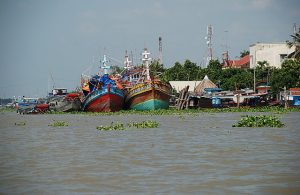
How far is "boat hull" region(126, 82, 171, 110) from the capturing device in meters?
49.6

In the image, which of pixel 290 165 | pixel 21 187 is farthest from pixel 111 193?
pixel 290 165

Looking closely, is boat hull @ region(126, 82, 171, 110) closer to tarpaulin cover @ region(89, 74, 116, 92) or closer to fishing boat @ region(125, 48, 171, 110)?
fishing boat @ region(125, 48, 171, 110)

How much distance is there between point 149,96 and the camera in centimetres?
4988

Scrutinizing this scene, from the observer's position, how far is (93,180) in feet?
32.7

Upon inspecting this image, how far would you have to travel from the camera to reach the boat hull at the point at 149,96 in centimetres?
4961

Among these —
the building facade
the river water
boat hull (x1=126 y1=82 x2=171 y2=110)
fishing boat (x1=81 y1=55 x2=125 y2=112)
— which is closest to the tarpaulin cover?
fishing boat (x1=81 y1=55 x2=125 y2=112)

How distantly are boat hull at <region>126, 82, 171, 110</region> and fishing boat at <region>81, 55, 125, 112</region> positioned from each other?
1.47 meters

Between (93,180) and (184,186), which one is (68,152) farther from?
(184,186)

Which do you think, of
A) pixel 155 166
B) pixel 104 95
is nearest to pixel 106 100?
pixel 104 95

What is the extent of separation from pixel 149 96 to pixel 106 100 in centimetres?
426

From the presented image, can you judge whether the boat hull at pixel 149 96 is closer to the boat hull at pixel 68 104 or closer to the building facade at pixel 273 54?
the boat hull at pixel 68 104

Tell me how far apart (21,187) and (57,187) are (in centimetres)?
66

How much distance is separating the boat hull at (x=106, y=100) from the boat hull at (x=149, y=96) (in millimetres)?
1287

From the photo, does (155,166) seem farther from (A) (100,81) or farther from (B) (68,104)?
(B) (68,104)
